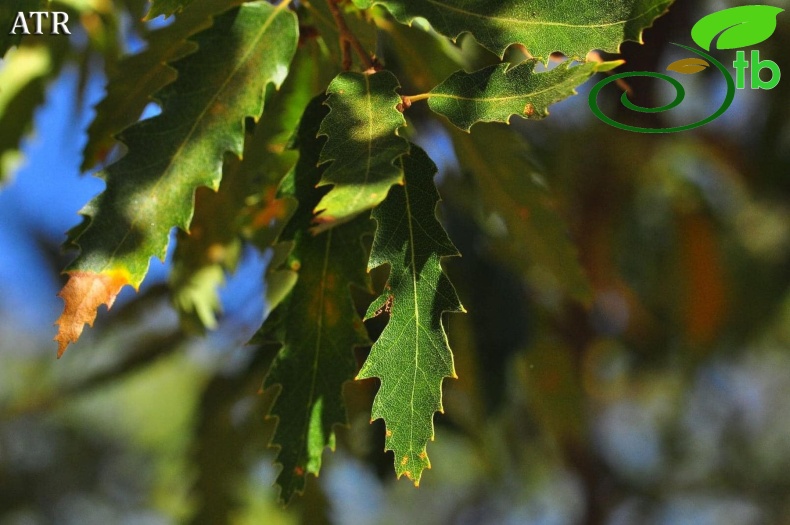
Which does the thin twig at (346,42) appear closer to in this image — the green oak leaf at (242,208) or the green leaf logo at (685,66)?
the green oak leaf at (242,208)

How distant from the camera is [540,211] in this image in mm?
993

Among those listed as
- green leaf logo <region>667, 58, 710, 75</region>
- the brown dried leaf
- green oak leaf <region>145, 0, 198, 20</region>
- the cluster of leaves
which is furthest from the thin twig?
green leaf logo <region>667, 58, 710, 75</region>

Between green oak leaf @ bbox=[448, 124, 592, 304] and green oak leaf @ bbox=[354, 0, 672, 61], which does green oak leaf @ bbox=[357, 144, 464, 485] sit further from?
green oak leaf @ bbox=[448, 124, 592, 304]

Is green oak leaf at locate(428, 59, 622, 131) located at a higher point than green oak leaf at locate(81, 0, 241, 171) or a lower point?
higher

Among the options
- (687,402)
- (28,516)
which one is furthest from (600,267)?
(28,516)

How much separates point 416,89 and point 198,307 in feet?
1.26

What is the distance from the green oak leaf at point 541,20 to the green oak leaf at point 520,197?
0.23m

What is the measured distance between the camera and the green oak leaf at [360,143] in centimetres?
59

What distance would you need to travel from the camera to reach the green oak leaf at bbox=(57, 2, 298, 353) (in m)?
0.68

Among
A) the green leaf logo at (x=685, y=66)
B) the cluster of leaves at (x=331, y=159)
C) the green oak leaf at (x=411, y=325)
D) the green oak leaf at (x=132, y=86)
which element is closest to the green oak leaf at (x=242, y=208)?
the cluster of leaves at (x=331, y=159)

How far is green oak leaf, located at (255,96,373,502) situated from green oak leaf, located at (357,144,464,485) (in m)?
0.12

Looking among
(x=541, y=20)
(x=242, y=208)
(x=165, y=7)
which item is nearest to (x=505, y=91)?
(x=541, y=20)

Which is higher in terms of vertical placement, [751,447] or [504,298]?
[504,298]

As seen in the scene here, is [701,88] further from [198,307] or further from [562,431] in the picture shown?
[198,307]
